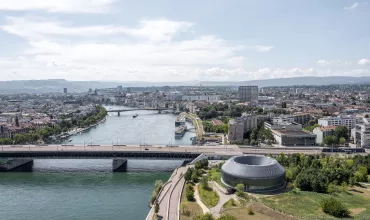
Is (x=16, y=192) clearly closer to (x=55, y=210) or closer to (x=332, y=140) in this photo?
(x=55, y=210)

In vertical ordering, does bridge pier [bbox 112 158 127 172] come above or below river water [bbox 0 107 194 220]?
above

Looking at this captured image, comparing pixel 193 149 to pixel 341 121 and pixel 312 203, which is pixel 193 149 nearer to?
pixel 312 203

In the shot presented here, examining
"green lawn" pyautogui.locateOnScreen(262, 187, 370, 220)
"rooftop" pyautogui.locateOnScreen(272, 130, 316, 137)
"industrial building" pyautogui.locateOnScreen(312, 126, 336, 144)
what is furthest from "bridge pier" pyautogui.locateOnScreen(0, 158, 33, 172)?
"industrial building" pyautogui.locateOnScreen(312, 126, 336, 144)

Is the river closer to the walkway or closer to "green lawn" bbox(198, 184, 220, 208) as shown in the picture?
the walkway

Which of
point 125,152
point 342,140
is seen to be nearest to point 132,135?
point 125,152

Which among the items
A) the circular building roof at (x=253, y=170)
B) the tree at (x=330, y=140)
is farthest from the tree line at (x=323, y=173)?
the tree at (x=330, y=140)

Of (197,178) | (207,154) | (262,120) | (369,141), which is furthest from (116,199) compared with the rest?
(262,120)
